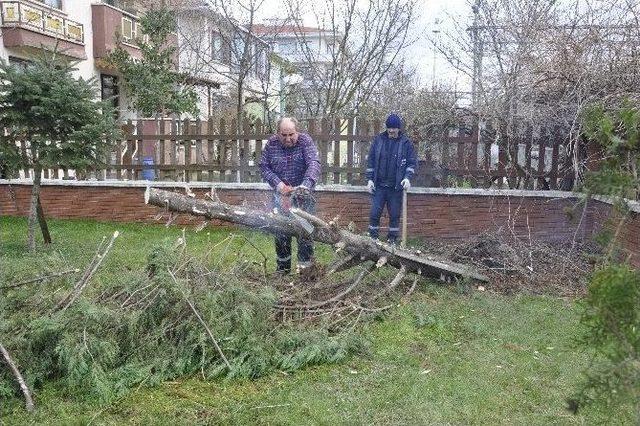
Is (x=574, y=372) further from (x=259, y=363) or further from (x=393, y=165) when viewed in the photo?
(x=393, y=165)

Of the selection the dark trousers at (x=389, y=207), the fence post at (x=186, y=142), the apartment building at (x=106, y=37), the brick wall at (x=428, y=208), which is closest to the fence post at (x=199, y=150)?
the fence post at (x=186, y=142)

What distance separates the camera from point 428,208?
845 centimetres

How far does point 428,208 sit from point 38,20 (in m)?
10.5

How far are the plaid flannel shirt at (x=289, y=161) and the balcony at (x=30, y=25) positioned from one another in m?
8.01

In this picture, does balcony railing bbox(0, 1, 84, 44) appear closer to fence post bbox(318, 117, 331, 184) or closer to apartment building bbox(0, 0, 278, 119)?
apartment building bbox(0, 0, 278, 119)

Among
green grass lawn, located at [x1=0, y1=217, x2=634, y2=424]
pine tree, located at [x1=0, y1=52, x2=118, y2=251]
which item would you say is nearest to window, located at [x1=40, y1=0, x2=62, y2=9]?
pine tree, located at [x1=0, y1=52, x2=118, y2=251]

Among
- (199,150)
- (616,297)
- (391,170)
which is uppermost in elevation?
(199,150)

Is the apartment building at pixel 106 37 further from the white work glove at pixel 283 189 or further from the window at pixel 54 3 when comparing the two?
the white work glove at pixel 283 189

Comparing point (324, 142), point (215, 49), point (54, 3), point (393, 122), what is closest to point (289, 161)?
point (393, 122)

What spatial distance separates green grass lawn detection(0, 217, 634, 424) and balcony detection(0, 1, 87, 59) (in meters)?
9.48

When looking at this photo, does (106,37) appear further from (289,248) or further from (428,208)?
(289,248)

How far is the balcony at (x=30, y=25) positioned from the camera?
12617mm

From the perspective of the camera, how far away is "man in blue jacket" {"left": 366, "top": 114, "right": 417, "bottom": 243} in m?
7.38

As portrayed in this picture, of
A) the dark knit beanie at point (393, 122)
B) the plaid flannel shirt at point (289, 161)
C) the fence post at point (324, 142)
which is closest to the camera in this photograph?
the plaid flannel shirt at point (289, 161)
